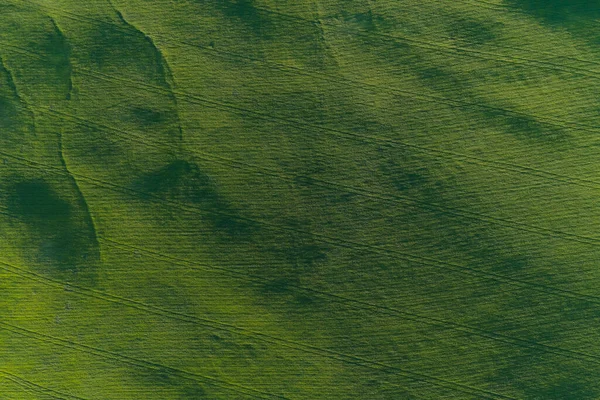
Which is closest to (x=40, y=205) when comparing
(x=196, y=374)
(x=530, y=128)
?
(x=196, y=374)

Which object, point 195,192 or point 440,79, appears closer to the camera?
point 195,192

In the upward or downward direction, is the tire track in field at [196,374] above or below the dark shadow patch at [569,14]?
below

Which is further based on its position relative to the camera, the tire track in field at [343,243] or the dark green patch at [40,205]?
the dark green patch at [40,205]

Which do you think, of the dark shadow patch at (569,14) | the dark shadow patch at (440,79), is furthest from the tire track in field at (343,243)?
the dark shadow patch at (569,14)

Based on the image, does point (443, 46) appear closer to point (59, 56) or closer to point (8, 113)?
point (59, 56)

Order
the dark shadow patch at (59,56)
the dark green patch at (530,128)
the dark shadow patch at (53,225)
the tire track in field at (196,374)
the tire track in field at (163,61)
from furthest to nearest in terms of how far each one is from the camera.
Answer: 1. the dark shadow patch at (59,56)
2. the tire track in field at (163,61)
3. the dark green patch at (530,128)
4. the dark shadow patch at (53,225)
5. the tire track in field at (196,374)

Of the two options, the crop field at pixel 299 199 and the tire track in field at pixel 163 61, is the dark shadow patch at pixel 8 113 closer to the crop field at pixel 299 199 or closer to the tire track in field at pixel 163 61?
the crop field at pixel 299 199
